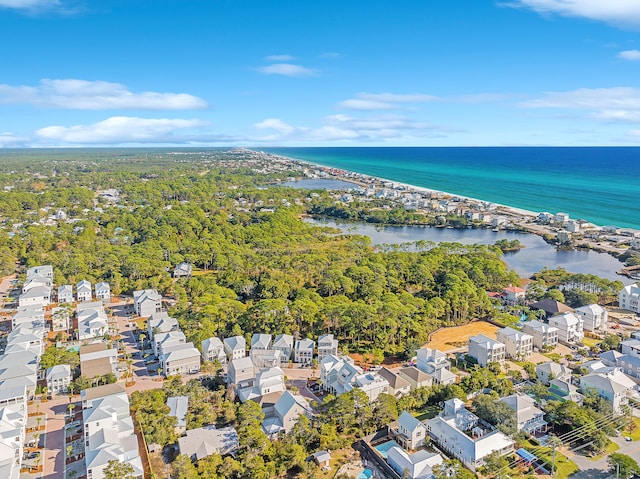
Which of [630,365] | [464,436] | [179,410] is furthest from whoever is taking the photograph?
[630,365]

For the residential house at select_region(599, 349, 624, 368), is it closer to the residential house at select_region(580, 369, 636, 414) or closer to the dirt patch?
the residential house at select_region(580, 369, 636, 414)

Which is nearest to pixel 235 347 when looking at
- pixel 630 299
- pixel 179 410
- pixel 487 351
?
pixel 179 410

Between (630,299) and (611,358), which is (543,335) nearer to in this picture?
(611,358)

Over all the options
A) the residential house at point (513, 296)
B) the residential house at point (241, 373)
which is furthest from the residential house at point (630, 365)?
the residential house at point (241, 373)

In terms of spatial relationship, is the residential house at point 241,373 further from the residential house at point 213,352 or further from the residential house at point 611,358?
the residential house at point 611,358

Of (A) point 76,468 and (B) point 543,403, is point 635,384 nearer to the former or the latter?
(B) point 543,403

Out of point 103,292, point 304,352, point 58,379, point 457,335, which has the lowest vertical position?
point 457,335

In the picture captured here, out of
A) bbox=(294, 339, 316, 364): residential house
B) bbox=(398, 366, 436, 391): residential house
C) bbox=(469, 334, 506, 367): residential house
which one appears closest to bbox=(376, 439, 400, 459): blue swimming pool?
bbox=(398, 366, 436, 391): residential house
